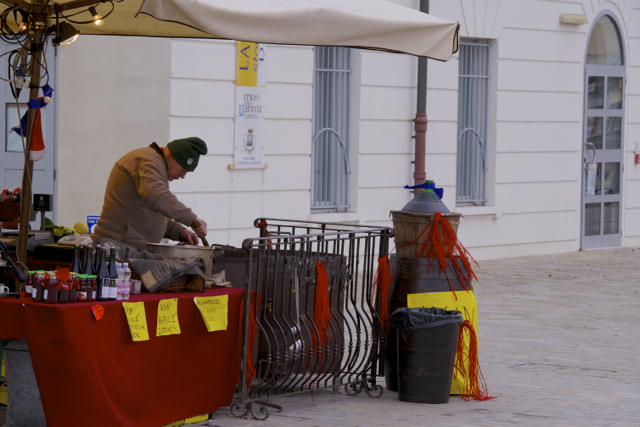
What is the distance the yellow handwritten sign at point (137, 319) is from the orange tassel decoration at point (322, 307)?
4.34ft

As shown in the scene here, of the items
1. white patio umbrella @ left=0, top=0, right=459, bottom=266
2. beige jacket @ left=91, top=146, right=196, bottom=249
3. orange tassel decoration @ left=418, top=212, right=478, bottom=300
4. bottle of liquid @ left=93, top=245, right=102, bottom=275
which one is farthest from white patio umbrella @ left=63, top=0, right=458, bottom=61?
bottle of liquid @ left=93, top=245, right=102, bottom=275

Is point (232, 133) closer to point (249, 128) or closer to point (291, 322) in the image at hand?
point (249, 128)

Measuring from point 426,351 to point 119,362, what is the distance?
2.01m

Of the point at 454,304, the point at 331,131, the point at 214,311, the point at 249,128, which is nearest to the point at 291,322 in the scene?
the point at 214,311

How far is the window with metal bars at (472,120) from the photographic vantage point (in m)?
14.3

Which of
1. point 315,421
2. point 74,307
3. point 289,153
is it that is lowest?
point 315,421

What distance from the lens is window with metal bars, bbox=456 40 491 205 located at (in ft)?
47.0

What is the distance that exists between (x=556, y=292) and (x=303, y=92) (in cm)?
381

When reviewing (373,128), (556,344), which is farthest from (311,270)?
(373,128)

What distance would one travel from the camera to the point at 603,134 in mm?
16219

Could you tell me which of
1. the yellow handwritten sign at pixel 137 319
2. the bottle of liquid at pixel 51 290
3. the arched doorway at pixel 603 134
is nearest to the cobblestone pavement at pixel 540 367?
the yellow handwritten sign at pixel 137 319

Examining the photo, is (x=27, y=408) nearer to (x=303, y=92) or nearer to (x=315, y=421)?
(x=315, y=421)

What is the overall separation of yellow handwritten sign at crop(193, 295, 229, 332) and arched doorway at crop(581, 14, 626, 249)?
11.3 m

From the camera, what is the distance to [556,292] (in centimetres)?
1157
